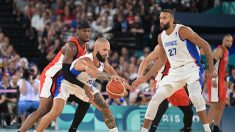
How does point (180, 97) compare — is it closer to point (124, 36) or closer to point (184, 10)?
point (124, 36)

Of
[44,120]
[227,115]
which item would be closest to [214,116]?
[227,115]

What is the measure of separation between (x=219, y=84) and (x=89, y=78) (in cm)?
456

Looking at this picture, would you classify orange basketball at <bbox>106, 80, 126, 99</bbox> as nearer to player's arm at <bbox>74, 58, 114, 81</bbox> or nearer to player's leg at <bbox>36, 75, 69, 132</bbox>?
player's arm at <bbox>74, 58, 114, 81</bbox>

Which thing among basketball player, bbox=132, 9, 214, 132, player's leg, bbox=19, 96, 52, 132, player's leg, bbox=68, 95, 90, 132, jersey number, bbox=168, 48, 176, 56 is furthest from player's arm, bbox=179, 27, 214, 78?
player's leg, bbox=19, 96, 52, 132

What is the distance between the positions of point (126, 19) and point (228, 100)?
5.24 metres

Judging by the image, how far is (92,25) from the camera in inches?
876

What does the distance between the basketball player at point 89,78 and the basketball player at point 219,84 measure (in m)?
4.03

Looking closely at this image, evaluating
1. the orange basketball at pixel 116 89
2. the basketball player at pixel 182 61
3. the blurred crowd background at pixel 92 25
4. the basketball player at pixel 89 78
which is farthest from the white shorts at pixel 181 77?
the blurred crowd background at pixel 92 25

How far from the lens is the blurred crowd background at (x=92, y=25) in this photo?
65.6 ft

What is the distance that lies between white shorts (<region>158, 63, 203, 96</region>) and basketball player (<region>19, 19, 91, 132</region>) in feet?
4.57

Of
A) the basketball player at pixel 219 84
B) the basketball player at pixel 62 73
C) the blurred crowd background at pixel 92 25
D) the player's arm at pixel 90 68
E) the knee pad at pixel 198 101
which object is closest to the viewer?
the player's arm at pixel 90 68

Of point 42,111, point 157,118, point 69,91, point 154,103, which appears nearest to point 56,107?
point 69,91

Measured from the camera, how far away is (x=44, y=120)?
10.7m

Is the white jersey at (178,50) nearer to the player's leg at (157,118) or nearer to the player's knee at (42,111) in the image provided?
the player's leg at (157,118)
